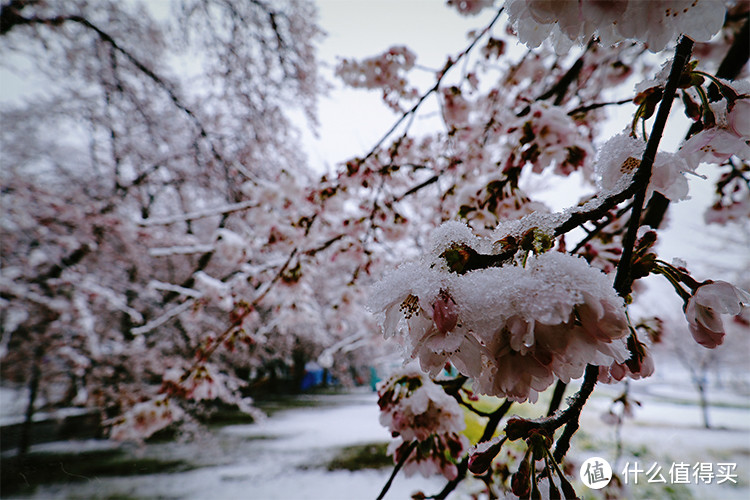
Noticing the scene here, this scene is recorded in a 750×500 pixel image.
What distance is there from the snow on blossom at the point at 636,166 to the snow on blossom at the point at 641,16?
0.13 meters

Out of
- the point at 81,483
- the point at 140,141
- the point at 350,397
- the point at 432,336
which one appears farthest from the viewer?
the point at 350,397

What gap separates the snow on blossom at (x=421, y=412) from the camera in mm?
590

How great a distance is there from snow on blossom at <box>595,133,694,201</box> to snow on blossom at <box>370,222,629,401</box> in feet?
0.59

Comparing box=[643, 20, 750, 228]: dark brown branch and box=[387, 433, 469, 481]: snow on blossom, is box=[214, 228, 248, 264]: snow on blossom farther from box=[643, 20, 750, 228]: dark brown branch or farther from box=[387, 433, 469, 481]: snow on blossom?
box=[643, 20, 750, 228]: dark brown branch

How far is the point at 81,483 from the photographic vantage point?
6.84 ft

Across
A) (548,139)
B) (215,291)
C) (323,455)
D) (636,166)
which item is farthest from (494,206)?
(323,455)

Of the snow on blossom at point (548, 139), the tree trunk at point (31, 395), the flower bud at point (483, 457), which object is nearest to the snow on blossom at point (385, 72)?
the snow on blossom at point (548, 139)

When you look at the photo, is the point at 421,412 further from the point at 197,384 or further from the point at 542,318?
the point at 197,384

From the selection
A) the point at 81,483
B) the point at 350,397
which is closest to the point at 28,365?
the point at 81,483

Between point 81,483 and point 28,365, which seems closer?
point 81,483

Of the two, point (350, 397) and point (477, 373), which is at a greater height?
point (477, 373)

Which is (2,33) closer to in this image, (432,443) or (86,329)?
(86,329)

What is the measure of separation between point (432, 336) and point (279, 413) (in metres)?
3.48

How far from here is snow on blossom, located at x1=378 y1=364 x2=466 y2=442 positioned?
1.94 feet
